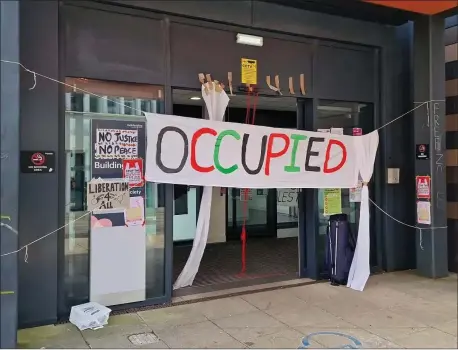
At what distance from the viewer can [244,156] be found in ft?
15.3

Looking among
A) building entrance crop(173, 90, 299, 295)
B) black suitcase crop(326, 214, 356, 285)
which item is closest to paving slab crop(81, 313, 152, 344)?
building entrance crop(173, 90, 299, 295)

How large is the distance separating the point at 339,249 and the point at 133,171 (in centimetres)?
266

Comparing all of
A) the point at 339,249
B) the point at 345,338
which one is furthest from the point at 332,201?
the point at 345,338

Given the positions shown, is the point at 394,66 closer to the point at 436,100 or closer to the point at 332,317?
the point at 436,100

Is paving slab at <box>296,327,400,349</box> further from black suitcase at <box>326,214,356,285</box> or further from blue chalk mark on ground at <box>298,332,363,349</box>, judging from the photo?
black suitcase at <box>326,214,356,285</box>

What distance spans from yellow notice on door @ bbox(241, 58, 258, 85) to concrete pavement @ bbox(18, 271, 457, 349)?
Result: 2441mm

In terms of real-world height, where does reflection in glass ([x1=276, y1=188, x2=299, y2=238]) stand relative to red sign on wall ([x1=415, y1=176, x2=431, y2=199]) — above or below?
below

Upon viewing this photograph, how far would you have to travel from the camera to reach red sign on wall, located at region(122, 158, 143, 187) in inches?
173

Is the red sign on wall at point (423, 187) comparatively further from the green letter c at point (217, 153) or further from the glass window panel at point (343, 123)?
the green letter c at point (217, 153)

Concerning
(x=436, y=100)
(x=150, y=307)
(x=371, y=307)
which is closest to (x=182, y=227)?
(x=150, y=307)

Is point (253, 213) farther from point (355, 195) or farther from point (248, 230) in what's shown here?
point (355, 195)

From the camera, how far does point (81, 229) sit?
4.20 meters

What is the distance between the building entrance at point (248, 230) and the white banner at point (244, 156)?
0.97 meters

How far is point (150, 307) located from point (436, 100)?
14.3 feet
